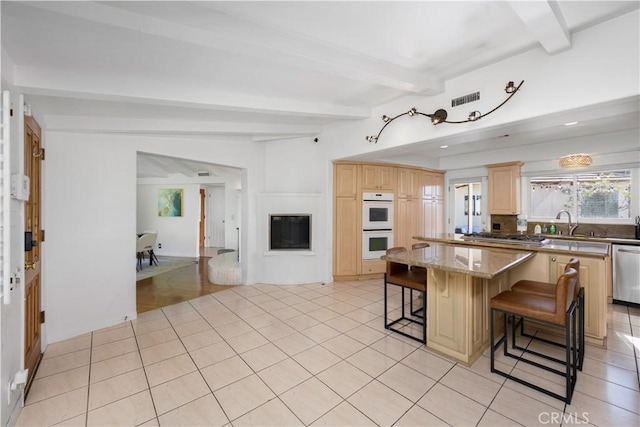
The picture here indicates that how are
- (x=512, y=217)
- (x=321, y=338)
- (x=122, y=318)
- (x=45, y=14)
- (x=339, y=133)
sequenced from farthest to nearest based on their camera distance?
(x=512, y=217) → (x=339, y=133) → (x=122, y=318) → (x=321, y=338) → (x=45, y=14)

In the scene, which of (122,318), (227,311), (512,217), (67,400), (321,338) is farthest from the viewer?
(512,217)

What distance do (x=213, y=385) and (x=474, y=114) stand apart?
3.27 metres

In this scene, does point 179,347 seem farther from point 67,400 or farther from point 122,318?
point 122,318

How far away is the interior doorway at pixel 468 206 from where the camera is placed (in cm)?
605

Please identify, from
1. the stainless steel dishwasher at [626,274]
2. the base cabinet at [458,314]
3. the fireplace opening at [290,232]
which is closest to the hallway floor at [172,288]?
the fireplace opening at [290,232]

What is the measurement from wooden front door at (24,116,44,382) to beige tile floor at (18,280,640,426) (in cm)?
22

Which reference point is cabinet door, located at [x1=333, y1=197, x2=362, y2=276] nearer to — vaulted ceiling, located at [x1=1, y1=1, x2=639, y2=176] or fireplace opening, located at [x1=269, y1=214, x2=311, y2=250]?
fireplace opening, located at [x1=269, y1=214, x2=311, y2=250]

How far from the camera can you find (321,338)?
273 cm

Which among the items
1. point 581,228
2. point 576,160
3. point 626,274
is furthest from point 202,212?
point 626,274

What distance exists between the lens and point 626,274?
359 centimetres

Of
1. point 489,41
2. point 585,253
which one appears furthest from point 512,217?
point 489,41

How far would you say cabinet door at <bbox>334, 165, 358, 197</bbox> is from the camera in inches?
184

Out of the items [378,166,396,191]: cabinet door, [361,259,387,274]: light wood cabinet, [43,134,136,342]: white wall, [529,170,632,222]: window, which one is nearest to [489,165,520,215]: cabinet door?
[529,170,632,222]: window

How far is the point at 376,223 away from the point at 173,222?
5784 millimetres
